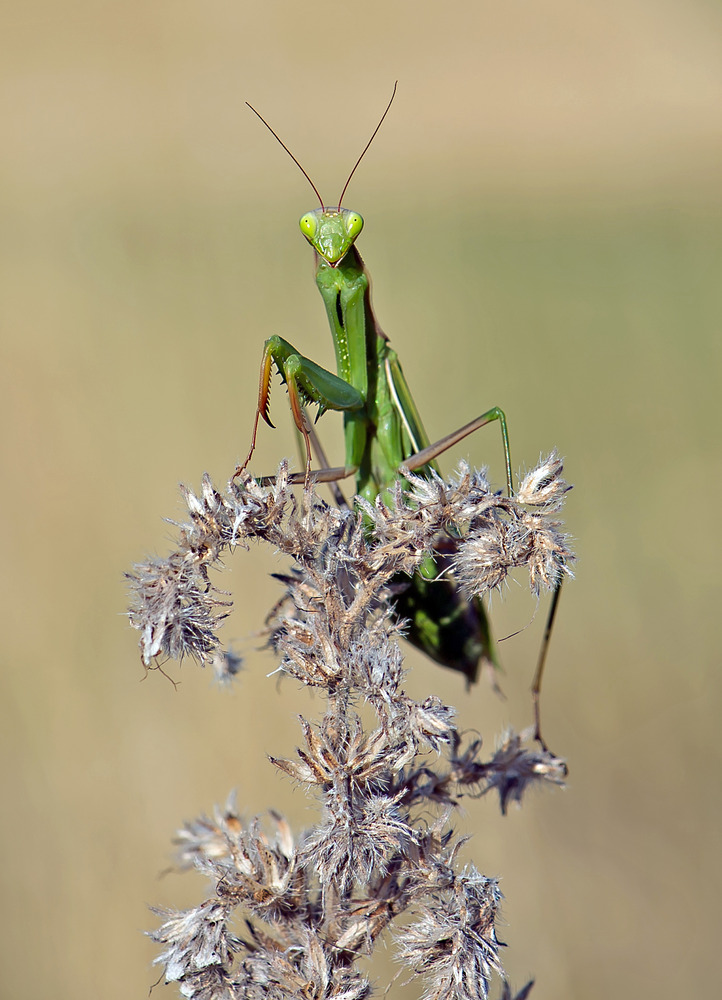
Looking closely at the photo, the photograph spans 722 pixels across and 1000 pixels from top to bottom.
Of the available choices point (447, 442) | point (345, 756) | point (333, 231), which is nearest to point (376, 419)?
point (447, 442)

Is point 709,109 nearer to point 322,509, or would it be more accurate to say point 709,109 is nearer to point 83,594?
point 83,594

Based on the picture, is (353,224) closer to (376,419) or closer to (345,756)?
(376,419)

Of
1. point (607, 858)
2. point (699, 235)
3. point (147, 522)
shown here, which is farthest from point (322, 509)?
point (699, 235)

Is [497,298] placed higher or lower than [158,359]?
higher

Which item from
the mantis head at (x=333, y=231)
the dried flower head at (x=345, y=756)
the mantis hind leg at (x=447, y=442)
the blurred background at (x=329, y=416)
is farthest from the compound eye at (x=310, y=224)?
the blurred background at (x=329, y=416)

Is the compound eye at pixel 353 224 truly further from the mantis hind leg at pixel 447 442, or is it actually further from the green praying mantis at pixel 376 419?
the mantis hind leg at pixel 447 442

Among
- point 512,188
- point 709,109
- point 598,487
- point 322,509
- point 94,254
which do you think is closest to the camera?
point 322,509
